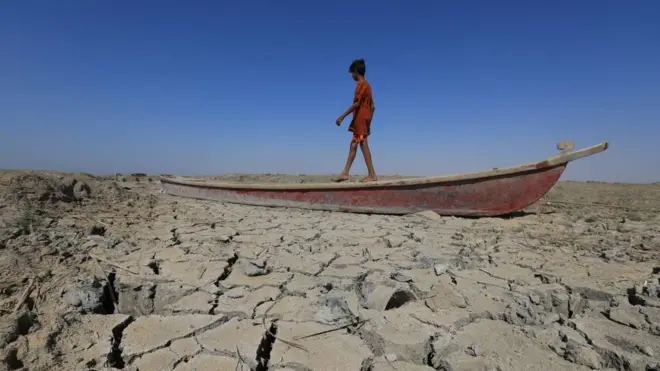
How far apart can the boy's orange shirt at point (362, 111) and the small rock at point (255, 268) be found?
286 cm

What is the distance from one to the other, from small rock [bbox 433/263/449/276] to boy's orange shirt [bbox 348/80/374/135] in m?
2.80

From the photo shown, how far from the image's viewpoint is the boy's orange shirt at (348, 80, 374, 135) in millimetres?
4352

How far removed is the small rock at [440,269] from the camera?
6.02ft

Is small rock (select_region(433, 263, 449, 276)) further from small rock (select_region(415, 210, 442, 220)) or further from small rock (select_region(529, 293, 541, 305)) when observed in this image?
small rock (select_region(415, 210, 442, 220))

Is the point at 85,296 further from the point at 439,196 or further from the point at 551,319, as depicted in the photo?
the point at 439,196

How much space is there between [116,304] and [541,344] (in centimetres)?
193

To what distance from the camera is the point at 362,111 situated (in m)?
4.41

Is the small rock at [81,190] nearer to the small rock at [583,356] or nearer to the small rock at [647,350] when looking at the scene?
the small rock at [583,356]

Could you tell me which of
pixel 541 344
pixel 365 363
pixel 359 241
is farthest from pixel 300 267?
pixel 541 344

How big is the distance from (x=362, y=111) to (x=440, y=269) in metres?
2.96

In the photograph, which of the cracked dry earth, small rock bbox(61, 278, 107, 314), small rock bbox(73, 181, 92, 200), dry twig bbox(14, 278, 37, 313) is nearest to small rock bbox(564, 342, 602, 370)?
the cracked dry earth

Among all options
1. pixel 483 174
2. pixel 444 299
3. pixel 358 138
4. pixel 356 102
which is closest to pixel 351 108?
pixel 356 102

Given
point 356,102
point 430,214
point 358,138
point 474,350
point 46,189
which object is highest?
point 356,102

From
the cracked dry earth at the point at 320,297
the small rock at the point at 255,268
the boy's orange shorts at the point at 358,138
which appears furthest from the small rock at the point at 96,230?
the boy's orange shorts at the point at 358,138
